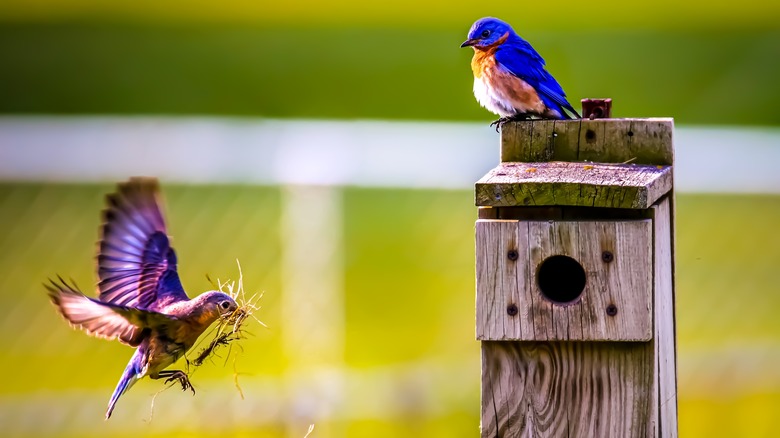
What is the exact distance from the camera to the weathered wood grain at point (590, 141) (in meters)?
2.96

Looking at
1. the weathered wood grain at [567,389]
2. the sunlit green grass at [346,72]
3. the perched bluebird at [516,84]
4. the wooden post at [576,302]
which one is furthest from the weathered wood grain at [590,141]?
the sunlit green grass at [346,72]

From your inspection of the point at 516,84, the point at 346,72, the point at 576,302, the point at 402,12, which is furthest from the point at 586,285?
the point at 402,12

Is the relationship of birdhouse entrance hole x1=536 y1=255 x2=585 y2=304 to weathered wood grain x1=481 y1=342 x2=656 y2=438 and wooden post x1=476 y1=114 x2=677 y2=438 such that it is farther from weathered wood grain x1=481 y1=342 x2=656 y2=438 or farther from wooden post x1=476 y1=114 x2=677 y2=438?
weathered wood grain x1=481 y1=342 x2=656 y2=438

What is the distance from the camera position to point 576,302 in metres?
2.78

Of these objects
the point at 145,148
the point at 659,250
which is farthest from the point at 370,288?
the point at 659,250

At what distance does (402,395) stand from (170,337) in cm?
253

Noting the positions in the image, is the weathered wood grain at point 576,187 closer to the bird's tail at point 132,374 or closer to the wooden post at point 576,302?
the wooden post at point 576,302

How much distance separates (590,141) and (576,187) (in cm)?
33

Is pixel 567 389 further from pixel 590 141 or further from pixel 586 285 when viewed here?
pixel 590 141

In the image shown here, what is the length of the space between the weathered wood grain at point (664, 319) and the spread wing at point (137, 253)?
1525 mm

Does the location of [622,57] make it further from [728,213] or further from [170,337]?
[170,337]

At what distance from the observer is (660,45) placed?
15383mm

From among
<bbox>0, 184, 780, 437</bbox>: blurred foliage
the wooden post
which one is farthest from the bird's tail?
<bbox>0, 184, 780, 437</bbox>: blurred foliage

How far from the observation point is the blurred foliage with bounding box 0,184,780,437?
6.52 meters
